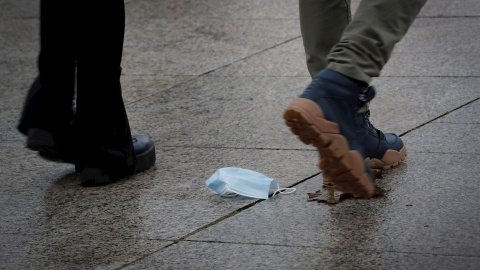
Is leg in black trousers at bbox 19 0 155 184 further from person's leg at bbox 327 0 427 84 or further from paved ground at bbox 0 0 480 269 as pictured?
person's leg at bbox 327 0 427 84

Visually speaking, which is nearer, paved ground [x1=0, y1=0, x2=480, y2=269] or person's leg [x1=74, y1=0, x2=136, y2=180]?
paved ground [x1=0, y1=0, x2=480, y2=269]

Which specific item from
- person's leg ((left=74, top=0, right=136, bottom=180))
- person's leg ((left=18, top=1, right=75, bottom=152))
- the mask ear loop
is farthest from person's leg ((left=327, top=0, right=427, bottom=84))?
person's leg ((left=18, top=1, right=75, bottom=152))

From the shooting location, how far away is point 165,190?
12.0 ft

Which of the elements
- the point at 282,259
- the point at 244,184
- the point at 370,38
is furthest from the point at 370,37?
the point at 244,184

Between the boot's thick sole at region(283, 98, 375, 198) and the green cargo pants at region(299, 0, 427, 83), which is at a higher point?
the green cargo pants at region(299, 0, 427, 83)

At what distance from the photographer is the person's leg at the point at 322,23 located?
11.4 ft

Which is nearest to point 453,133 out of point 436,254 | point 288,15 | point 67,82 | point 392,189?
point 392,189

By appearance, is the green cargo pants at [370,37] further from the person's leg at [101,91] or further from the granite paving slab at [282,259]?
the person's leg at [101,91]

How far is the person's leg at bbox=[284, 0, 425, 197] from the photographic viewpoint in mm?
2752

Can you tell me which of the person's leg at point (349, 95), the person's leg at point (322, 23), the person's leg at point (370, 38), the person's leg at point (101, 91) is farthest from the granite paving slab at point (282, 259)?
the person's leg at point (322, 23)

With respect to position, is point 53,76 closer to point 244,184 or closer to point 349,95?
point 244,184

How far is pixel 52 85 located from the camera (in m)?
3.74

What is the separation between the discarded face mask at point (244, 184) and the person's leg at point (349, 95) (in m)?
0.66

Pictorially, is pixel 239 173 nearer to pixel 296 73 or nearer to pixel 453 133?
pixel 453 133
